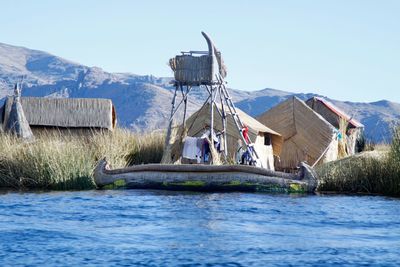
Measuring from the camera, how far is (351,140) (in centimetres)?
4184

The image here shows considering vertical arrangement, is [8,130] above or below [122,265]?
above

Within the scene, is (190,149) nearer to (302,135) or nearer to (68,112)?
(68,112)

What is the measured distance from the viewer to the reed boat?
2519 centimetres

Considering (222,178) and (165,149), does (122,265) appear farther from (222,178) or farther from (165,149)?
(165,149)

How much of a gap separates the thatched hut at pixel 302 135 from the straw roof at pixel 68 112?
615 cm

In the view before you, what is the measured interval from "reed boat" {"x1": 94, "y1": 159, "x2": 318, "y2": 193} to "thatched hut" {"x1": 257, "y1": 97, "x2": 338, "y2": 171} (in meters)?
8.39

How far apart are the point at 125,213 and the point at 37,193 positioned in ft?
15.1

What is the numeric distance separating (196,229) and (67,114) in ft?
54.1

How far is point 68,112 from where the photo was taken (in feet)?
112

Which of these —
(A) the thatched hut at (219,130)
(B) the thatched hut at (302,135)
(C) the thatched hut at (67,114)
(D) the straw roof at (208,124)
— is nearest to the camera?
(A) the thatched hut at (219,130)

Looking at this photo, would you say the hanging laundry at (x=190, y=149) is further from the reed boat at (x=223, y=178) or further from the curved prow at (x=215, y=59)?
the reed boat at (x=223, y=178)

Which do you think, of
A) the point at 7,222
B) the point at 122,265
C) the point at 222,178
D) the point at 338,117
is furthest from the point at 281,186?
the point at 338,117

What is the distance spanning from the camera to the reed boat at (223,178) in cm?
2519

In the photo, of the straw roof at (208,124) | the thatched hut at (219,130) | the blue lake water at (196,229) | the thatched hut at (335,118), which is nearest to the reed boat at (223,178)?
the blue lake water at (196,229)
